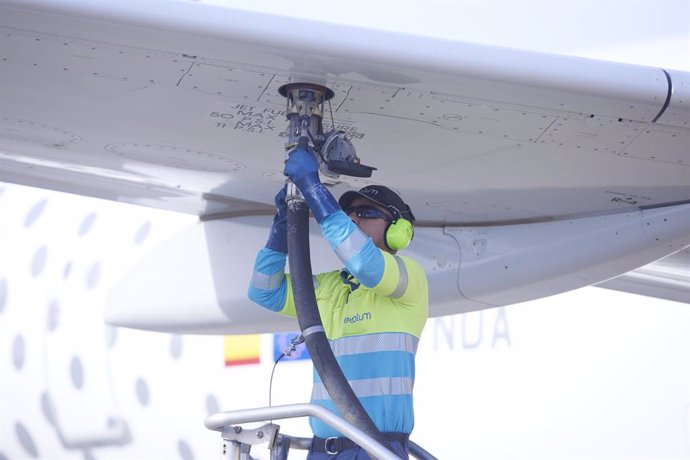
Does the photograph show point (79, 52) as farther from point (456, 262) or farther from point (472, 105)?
point (456, 262)

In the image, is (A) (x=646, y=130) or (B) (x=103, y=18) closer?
(B) (x=103, y=18)

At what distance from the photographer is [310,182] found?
418 cm

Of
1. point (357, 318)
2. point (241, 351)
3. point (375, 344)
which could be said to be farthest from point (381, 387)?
point (241, 351)

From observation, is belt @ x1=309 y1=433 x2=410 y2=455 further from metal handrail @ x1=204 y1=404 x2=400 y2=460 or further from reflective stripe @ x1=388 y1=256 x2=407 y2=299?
reflective stripe @ x1=388 y1=256 x2=407 y2=299

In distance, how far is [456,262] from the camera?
19.4ft

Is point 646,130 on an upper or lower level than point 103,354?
lower

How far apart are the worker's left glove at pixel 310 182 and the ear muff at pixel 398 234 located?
432mm

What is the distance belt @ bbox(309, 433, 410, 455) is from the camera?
13.8 feet

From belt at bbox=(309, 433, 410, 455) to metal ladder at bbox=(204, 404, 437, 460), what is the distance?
230 mm

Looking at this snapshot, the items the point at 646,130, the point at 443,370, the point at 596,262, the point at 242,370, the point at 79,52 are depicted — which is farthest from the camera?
the point at 242,370

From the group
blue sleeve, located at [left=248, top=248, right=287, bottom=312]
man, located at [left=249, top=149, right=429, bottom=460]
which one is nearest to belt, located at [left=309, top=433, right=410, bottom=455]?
man, located at [left=249, top=149, right=429, bottom=460]

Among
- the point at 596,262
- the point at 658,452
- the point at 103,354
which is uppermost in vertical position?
the point at 103,354


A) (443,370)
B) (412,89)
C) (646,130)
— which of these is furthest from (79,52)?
(443,370)

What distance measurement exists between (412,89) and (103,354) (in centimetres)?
558
